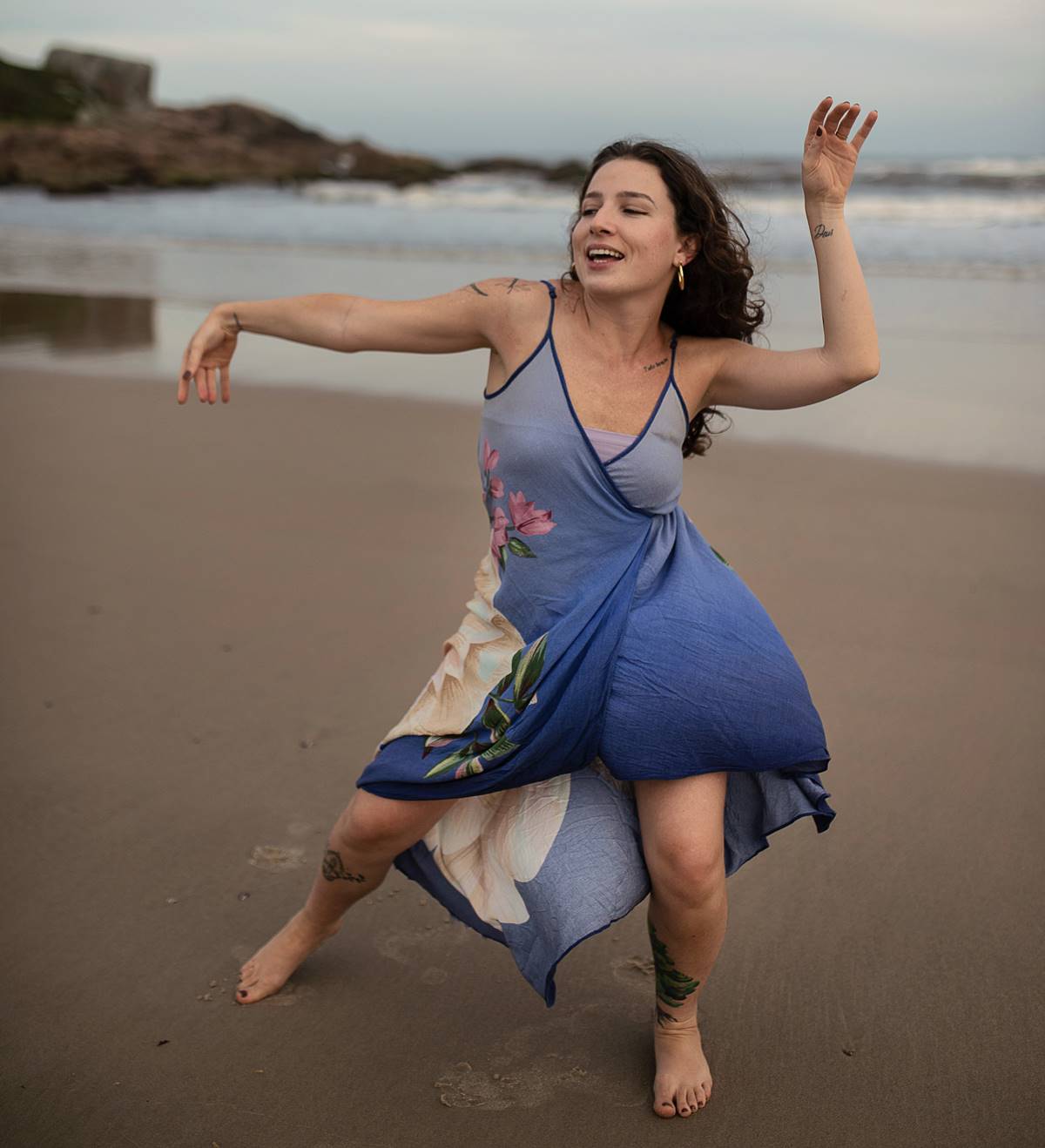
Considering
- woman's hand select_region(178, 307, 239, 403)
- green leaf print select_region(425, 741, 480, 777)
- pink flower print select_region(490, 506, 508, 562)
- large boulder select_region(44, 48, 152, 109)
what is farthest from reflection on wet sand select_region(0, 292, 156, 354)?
large boulder select_region(44, 48, 152, 109)

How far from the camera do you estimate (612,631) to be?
2217mm

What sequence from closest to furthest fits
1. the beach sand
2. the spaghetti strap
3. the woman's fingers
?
the beach sand < the spaghetti strap < the woman's fingers

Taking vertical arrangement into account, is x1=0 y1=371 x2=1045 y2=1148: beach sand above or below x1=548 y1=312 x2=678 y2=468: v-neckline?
below

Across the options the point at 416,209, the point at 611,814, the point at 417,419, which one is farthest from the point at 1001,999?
the point at 416,209

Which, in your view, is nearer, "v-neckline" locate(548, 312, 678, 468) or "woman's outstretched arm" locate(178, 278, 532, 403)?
"v-neckline" locate(548, 312, 678, 468)

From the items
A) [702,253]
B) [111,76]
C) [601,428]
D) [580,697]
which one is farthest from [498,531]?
[111,76]

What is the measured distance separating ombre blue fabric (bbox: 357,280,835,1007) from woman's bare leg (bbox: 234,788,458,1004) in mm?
49

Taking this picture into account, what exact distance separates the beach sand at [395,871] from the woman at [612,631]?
22cm

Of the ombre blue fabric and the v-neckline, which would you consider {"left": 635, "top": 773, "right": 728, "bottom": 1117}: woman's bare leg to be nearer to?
the ombre blue fabric

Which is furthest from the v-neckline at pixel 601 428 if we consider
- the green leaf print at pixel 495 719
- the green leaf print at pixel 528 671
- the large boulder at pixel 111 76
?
the large boulder at pixel 111 76

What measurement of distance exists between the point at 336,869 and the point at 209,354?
1.06 metres

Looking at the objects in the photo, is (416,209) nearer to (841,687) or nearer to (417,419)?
(417,419)

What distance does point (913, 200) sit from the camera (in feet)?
63.4

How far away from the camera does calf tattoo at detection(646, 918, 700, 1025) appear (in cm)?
232
